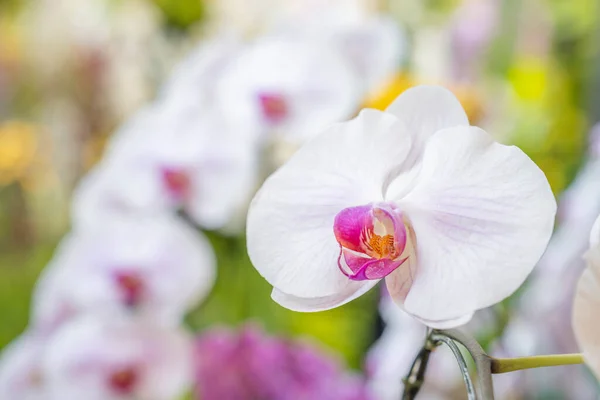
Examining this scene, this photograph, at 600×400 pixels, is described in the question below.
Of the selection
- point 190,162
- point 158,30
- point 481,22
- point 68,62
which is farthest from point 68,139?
point 190,162

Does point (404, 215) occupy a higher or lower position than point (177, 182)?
higher

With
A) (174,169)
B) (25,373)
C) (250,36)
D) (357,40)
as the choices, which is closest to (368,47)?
(357,40)

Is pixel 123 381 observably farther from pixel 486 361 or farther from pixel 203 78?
pixel 486 361

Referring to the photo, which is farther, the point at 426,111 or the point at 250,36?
the point at 250,36

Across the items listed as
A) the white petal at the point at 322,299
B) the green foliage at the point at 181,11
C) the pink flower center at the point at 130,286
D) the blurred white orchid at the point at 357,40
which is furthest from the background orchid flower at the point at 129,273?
the green foliage at the point at 181,11

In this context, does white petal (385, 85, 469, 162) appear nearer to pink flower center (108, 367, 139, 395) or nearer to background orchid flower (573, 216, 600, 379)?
background orchid flower (573, 216, 600, 379)

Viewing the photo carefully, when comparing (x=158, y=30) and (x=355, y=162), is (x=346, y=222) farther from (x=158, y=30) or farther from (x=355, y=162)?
(x=158, y=30)

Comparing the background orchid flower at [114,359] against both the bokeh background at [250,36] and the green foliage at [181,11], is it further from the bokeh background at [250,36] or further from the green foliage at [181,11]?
the green foliage at [181,11]

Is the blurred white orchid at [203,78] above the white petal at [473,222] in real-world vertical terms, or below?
below
